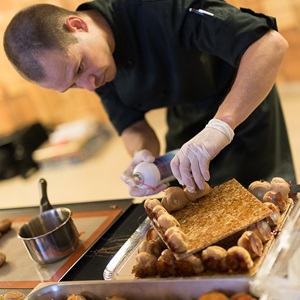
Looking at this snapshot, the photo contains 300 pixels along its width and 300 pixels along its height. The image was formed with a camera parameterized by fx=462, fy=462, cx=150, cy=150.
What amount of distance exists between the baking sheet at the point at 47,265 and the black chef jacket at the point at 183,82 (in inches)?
18.6

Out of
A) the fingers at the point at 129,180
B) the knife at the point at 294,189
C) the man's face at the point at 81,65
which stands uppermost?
the man's face at the point at 81,65

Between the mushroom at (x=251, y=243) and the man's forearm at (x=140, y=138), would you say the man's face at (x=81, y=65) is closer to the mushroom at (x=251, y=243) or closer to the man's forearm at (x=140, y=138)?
the man's forearm at (x=140, y=138)

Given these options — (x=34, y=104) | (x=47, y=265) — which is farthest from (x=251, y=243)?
(x=34, y=104)

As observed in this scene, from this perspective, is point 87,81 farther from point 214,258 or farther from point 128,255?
point 214,258

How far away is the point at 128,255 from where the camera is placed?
4.58 ft

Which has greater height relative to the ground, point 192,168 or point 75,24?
point 75,24

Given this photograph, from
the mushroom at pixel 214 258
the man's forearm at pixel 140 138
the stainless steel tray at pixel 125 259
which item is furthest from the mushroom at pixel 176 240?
the man's forearm at pixel 140 138

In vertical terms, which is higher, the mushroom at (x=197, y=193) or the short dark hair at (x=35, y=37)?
the short dark hair at (x=35, y=37)

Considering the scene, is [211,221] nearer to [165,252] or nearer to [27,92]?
[165,252]

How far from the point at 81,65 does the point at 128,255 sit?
761 mm

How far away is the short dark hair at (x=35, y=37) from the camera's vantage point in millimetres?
1661

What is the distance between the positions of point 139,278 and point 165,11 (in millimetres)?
1055

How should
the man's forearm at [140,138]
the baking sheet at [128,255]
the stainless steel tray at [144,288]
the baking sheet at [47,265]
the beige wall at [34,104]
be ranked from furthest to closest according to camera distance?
the beige wall at [34,104] < the man's forearm at [140,138] < the baking sheet at [47,265] < the baking sheet at [128,255] < the stainless steel tray at [144,288]

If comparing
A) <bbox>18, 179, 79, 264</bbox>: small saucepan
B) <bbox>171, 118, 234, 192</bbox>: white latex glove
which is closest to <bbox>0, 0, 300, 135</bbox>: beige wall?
<bbox>18, 179, 79, 264</bbox>: small saucepan
